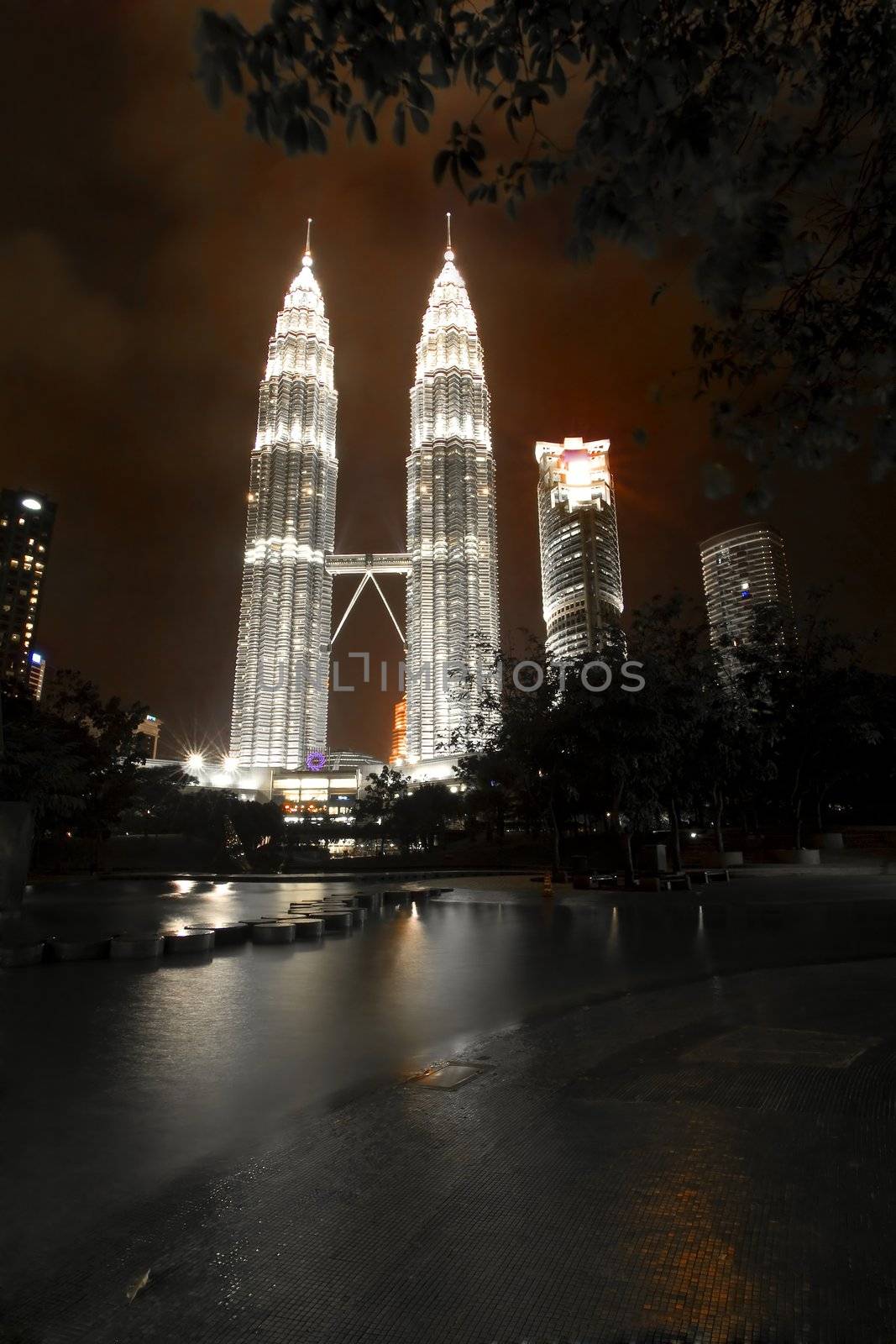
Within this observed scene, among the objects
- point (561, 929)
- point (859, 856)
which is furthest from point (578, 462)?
point (561, 929)

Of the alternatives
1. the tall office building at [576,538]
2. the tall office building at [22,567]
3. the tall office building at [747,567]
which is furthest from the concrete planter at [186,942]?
the tall office building at [22,567]

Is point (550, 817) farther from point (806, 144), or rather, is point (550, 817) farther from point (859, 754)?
point (806, 144)

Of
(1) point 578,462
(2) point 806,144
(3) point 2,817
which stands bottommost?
(3) point 2,817

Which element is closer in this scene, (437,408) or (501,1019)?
(501,1019)

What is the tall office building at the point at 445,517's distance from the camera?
458 feet

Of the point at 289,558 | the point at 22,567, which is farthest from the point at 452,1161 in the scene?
the point at 22,567

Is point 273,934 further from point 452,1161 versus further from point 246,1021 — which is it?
point 452,1161

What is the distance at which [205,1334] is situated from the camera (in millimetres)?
2508

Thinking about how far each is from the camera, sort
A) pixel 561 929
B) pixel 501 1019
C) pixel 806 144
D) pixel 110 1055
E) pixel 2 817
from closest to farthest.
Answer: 1. pixel 806 144
2. pixel 110 1055
3. pixel 501 1019
4. pixel 561 929
5. pixel 2 817

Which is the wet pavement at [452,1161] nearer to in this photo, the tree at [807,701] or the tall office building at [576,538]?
the tree at [807,701]

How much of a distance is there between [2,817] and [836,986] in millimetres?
14008

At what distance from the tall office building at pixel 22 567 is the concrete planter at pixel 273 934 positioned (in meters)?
130

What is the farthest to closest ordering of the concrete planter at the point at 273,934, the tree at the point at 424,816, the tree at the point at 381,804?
the tree at the point at 381,804
the tree at the point at 424,816
the concrete planter at the point at 273,934

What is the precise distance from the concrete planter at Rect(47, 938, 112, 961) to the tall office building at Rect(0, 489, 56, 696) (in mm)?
130967
